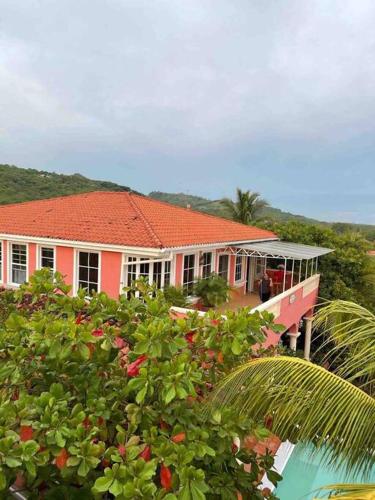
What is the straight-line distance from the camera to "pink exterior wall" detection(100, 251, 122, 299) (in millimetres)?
18094

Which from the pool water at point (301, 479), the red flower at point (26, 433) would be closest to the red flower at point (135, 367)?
the red flower at point (26, 433)

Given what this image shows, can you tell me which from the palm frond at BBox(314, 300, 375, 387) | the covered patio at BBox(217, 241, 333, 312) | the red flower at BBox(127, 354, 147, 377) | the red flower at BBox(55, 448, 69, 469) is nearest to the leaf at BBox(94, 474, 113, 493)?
the red flower at BBox(55, 448, 69, 469)

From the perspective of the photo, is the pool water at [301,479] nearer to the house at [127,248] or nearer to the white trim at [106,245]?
the house at [127,248]

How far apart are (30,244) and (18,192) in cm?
2941

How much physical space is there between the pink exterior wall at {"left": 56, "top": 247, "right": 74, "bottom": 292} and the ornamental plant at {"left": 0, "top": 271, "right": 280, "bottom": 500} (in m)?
14.3

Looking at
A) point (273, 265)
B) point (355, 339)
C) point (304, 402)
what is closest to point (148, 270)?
point (355, 339)

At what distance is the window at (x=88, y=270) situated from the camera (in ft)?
62.0

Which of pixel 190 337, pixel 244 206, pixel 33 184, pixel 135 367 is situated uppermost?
pixel 33 184

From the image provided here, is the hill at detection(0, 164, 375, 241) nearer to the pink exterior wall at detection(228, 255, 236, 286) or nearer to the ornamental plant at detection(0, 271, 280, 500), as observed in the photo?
the pink exterior wall at detection(228, 255, 236, 286)

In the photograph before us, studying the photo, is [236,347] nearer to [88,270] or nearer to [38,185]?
[88,270]

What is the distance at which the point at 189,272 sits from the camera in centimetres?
2084

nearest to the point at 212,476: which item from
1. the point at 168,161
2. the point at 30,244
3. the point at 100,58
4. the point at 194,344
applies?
the point at 194,344

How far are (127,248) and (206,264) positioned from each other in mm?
6340

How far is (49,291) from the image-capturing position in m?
5.57
